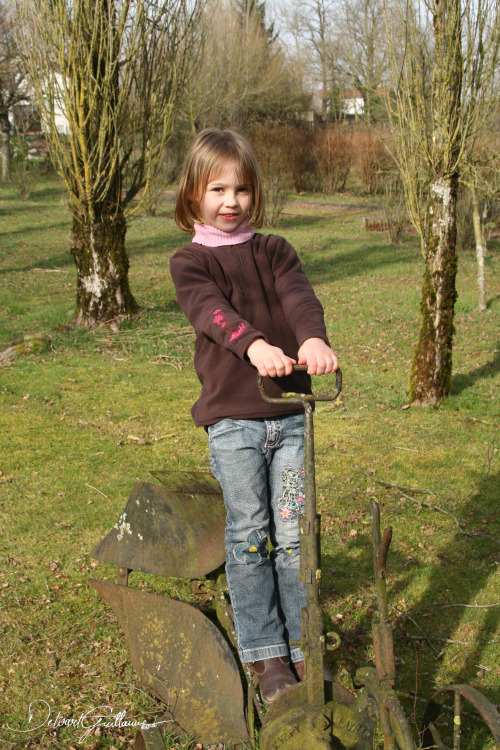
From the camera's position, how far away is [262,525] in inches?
104

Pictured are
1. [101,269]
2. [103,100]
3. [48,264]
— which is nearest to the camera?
[103,100]

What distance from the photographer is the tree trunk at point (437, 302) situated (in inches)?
251

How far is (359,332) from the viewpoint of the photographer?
9.96 m

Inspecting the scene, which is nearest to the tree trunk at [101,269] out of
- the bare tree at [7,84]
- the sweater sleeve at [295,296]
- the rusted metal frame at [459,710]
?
the sweater sleeve at [295,296]

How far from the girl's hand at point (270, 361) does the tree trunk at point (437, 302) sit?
4.59 metres

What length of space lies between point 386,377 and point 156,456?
10.8 feet

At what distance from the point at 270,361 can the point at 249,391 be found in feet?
1.39

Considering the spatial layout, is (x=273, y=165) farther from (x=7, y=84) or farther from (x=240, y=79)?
(x=7, y=84)

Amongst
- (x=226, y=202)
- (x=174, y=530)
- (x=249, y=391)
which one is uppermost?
(x=226, y=202)

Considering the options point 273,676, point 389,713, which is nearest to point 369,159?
point 273,676

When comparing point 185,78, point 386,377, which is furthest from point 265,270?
point 185,78

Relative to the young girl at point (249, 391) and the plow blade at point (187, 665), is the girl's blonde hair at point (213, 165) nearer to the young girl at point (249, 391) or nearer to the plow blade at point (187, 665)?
the young girl at point (249, 391)

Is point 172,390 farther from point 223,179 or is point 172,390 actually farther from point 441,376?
point 223,179

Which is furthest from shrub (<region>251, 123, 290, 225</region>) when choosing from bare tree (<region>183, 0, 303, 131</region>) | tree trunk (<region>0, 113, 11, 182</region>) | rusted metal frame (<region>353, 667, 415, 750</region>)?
rusted metal frame (<region>353, 667, 415, 750</region>)
